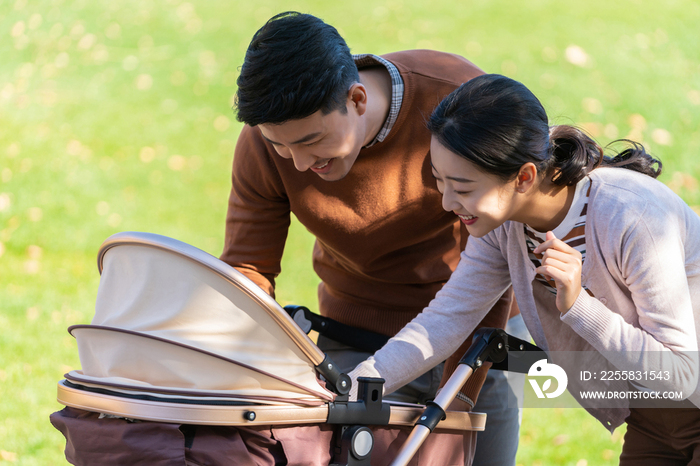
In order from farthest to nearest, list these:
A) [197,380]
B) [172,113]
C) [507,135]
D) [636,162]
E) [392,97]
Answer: [172,113] < [392,97] < [636,162] < [507,135] < [197,380]

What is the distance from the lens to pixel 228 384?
156 cm

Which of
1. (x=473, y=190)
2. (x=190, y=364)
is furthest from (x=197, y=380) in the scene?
(x=473, y=190)

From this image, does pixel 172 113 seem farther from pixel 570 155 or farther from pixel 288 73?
pixel 570 155

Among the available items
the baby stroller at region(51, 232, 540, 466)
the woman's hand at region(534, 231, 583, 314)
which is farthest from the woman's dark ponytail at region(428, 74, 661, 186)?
the baby stroller at region(51, 232, 540, 466)

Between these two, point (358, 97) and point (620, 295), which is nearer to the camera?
point (620, 295)

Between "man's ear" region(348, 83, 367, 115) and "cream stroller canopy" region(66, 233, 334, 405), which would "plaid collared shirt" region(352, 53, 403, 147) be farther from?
"cream stroller canopy" region(66, 233, 334, 405)

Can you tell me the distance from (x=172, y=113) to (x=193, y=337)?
646 centimetres

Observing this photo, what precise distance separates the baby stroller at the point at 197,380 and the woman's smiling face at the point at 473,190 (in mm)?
512

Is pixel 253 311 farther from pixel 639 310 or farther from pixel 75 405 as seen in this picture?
pixel 639 310

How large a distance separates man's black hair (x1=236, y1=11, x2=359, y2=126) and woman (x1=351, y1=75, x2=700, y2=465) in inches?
13.0

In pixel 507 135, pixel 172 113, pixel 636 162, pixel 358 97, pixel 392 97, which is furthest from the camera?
pixel 172 113

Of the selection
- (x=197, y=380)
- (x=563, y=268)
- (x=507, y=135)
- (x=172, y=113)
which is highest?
(x=507, y=135)

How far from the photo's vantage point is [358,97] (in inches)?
83.1

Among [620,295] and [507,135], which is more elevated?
[507,135]
